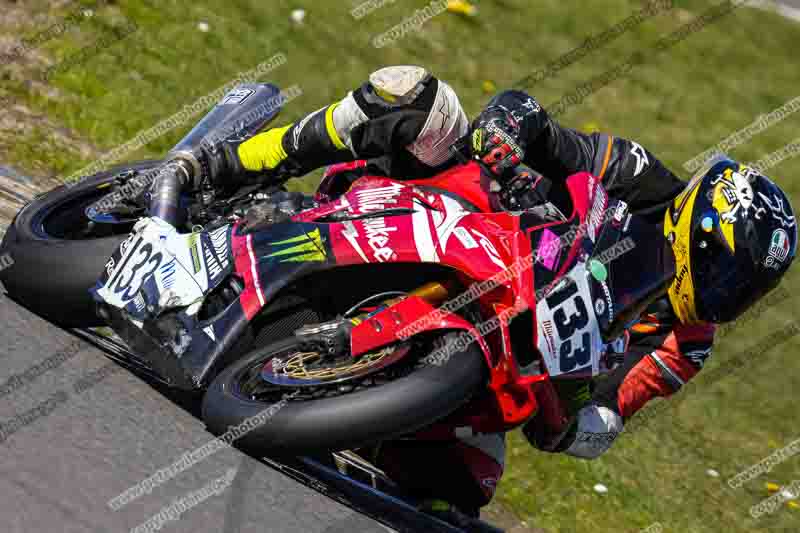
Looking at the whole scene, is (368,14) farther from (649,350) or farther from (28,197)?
(649,350)

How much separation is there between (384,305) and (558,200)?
100cm

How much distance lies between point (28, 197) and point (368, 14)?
13.0 feet

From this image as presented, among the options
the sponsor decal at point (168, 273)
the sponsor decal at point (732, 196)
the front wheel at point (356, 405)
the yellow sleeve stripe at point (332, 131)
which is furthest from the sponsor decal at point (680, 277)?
the sponsor decal at point (168, 273)

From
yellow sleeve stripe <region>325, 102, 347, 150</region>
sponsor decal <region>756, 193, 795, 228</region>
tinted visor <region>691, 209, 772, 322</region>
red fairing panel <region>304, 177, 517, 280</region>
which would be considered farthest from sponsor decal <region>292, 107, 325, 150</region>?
sponsor decal <region>756, 193, 795, 228</region>

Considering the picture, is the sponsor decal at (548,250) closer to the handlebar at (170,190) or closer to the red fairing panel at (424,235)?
the red fairing panel at (424,235)

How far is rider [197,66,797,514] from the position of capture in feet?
13.7

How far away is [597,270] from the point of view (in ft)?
12.8

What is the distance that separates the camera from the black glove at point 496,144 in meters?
4.04

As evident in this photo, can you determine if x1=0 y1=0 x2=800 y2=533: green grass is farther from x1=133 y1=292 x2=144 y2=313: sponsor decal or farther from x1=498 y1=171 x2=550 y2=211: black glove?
x1=133 y1=292 x2=144 y2=313: sponsor decal

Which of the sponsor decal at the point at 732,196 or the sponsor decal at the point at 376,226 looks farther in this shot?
the sponsor decal at the point at 732,196

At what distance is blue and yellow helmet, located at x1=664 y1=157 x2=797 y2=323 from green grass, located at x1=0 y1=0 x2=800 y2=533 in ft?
5.49

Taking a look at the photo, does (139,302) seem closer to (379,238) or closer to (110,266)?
(110,266)

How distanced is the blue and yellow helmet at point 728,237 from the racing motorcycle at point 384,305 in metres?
0.14

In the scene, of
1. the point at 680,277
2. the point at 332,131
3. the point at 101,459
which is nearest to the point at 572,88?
the point at 680,277
